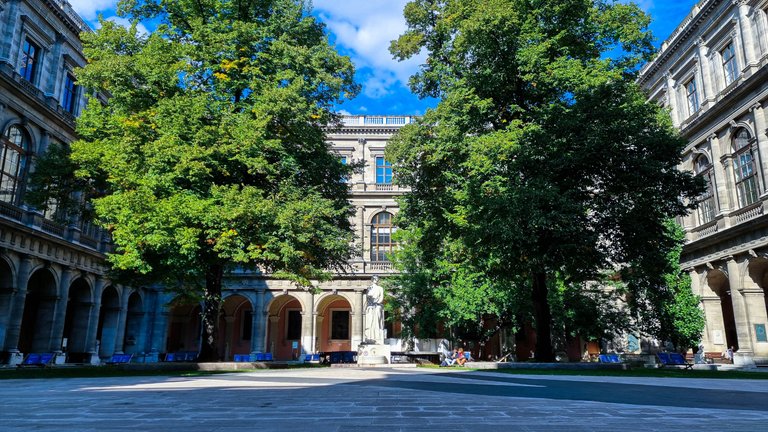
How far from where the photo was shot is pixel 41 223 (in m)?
23.8

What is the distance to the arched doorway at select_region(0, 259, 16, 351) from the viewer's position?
853 inches

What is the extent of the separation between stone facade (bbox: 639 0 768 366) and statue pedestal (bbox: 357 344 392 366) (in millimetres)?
15264

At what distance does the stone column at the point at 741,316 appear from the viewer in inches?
934

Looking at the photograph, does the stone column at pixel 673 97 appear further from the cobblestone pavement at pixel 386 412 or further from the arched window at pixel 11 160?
the arched window at pixel 11 160

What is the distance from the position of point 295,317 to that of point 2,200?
23248 mm

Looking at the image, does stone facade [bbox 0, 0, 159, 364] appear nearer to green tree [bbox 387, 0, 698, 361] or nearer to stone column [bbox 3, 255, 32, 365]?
stone column [bbox 3, 255, 32, 365]

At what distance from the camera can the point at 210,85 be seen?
18000mm

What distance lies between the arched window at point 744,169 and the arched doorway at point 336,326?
86.4ft

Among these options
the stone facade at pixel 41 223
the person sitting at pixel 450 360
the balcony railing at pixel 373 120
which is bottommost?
the person sitting at pixel 450 360

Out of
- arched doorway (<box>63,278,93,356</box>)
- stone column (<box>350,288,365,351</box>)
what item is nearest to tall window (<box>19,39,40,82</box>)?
arched doorway (<box>63,278,93,356</box>)

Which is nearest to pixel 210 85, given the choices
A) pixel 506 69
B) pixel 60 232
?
pixel 506 69

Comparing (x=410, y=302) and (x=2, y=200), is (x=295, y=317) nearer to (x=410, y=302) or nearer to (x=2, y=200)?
(x=410, y=302)

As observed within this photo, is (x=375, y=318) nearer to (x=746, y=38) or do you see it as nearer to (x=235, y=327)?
(x=746, y=38)

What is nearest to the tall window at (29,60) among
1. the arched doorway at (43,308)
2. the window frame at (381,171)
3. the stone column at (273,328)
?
the arched doorway at (43,308)
